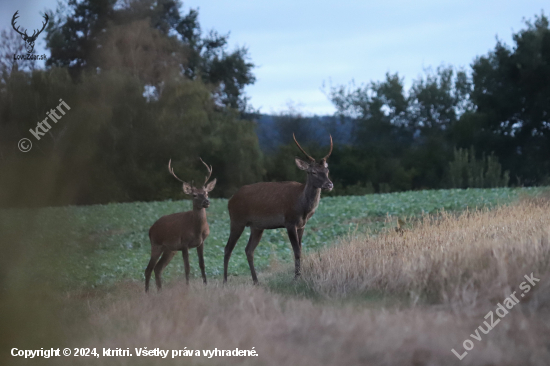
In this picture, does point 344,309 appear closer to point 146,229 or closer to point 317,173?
point 317,173

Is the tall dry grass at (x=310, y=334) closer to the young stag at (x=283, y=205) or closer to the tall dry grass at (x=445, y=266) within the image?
the tall dry grass at (x=445, y=266)

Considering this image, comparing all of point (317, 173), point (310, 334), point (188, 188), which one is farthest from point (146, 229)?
point (310, 334)

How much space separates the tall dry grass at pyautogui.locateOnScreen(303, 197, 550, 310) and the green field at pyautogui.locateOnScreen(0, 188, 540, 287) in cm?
292

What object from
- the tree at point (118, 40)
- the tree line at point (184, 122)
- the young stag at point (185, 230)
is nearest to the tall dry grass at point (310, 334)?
the young stag at point (185, 230)

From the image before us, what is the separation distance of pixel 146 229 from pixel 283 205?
10741 mm

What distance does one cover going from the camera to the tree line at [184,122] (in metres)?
26.0

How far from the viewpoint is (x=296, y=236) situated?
9.03 m

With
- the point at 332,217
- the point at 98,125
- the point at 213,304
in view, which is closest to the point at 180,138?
the point at 98,125

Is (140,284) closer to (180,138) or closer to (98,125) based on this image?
(98,125)

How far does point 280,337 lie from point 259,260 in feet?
25.7

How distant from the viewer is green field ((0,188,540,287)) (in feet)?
42.3

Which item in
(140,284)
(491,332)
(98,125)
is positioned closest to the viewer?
(491,332)

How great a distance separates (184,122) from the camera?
31.4 metres

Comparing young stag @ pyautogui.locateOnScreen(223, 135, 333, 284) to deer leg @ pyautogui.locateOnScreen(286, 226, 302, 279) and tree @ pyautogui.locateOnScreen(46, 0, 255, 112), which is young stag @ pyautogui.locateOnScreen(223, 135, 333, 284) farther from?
tree @ pyautogui.locateOnScreen(46, 0, 255, 112)
